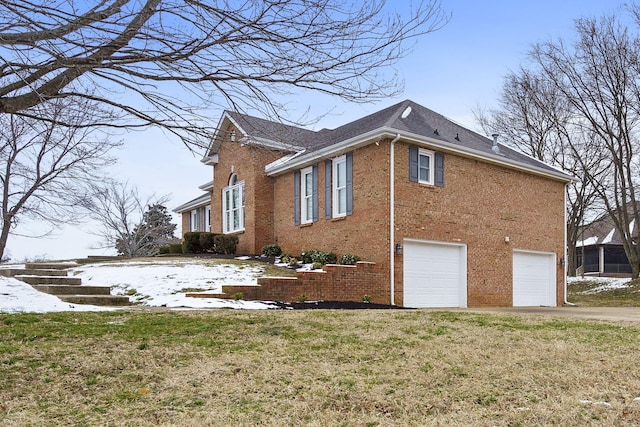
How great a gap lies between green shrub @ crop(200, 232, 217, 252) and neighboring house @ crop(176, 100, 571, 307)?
3.51ft

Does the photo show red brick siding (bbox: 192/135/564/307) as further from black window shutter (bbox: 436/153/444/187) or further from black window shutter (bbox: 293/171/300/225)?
black window shutter (bbox: 293/171/300/225)

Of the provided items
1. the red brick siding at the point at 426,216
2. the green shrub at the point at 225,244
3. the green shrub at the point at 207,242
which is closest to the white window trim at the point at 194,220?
the green shrub at the point at 207,242

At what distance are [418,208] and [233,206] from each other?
27.5 feet

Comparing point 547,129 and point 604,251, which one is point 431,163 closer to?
point 547,129

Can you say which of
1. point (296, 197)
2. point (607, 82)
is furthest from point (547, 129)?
point (296, 197)

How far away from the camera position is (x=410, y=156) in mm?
16047

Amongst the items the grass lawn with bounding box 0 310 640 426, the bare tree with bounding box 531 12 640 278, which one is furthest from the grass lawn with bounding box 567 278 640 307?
the grass lawn with bounding box 0 310 640 426

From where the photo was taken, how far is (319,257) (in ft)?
54.4

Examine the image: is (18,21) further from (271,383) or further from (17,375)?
(271,383)

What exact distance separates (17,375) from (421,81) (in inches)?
240

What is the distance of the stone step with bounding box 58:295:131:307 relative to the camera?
12.3 m

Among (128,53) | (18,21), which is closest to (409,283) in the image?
(128,53)

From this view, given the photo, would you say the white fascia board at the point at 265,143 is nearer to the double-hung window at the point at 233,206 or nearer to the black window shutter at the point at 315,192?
the black window shutter at the point at 315,192

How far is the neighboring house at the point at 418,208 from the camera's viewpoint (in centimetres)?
1575
